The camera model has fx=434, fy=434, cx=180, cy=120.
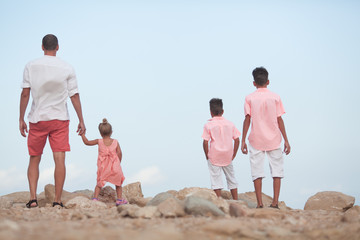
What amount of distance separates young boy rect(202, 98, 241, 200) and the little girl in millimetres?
1885

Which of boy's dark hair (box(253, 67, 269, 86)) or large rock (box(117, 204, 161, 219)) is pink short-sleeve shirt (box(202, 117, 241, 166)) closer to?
boy's dark hair (box(253, 67, 269, 86))

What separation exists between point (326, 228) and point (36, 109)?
5.26 m

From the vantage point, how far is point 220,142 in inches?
360

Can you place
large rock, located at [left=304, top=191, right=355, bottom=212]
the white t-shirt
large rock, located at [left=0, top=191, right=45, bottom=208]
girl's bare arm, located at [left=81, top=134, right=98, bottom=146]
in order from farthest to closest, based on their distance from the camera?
large rock, located at [left=304, top=191, right=355, bottom=212]
large rock, located at [left=0, top=191, right=45, bottom=208]
girl's bare arm, located at [left=81, top=134, right=98, bottom=146]
the white t-shirt

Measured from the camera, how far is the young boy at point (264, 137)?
7.82 meters

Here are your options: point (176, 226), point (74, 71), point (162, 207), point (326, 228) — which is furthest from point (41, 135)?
point (326, 228)

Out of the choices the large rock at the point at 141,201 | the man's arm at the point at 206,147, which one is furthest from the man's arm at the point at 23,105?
the man's arm at the point at 206,147

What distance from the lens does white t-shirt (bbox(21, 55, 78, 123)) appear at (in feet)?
25.4

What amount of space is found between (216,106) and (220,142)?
0.79 meters

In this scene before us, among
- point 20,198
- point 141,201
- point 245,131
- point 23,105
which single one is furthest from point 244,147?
point 20,198

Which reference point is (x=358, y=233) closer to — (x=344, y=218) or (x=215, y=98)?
(x=344, y=218)

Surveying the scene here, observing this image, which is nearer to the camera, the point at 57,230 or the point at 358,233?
the point at 57,230

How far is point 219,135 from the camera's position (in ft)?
30.0

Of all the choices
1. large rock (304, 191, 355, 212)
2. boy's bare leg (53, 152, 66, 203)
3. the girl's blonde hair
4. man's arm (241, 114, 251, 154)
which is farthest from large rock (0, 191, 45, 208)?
large rock (304, 191, 355, 212)
